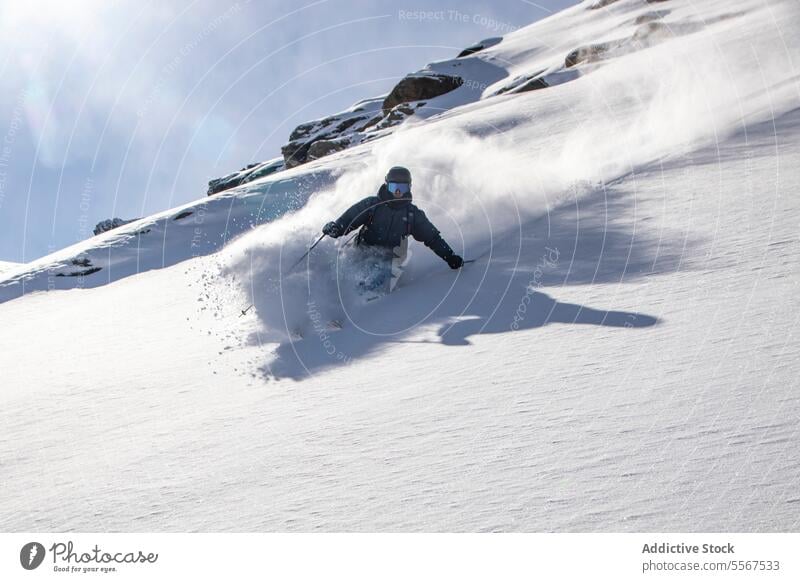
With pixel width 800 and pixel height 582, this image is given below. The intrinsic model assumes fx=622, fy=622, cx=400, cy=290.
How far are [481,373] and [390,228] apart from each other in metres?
4.22

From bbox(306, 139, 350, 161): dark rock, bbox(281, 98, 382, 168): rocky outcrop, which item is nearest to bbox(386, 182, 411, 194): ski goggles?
bbox(306, 139, 350, 161): dark rock

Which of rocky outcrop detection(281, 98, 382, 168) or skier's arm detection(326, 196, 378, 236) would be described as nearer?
skier's arm detection(326, 196, 378, 236)

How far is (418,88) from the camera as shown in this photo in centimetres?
5031

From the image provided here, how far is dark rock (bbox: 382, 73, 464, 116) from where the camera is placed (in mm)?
A: 50031

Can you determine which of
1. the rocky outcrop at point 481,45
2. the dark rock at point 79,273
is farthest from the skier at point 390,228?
the rocky outcrop at point 481,45

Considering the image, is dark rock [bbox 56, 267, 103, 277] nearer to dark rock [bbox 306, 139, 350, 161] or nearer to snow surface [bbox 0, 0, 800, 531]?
snow surface [bbox 0, 0, 800, 531]

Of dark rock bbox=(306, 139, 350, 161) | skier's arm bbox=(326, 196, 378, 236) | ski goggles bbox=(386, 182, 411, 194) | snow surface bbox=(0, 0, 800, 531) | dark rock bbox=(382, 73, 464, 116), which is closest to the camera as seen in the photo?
snow surface bbox=(0, 0, 800, 531)

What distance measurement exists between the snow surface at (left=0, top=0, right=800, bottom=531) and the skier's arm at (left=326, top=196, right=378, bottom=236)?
37 cm

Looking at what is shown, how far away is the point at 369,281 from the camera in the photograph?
8203 millimetres

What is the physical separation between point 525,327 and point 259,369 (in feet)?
8.30
